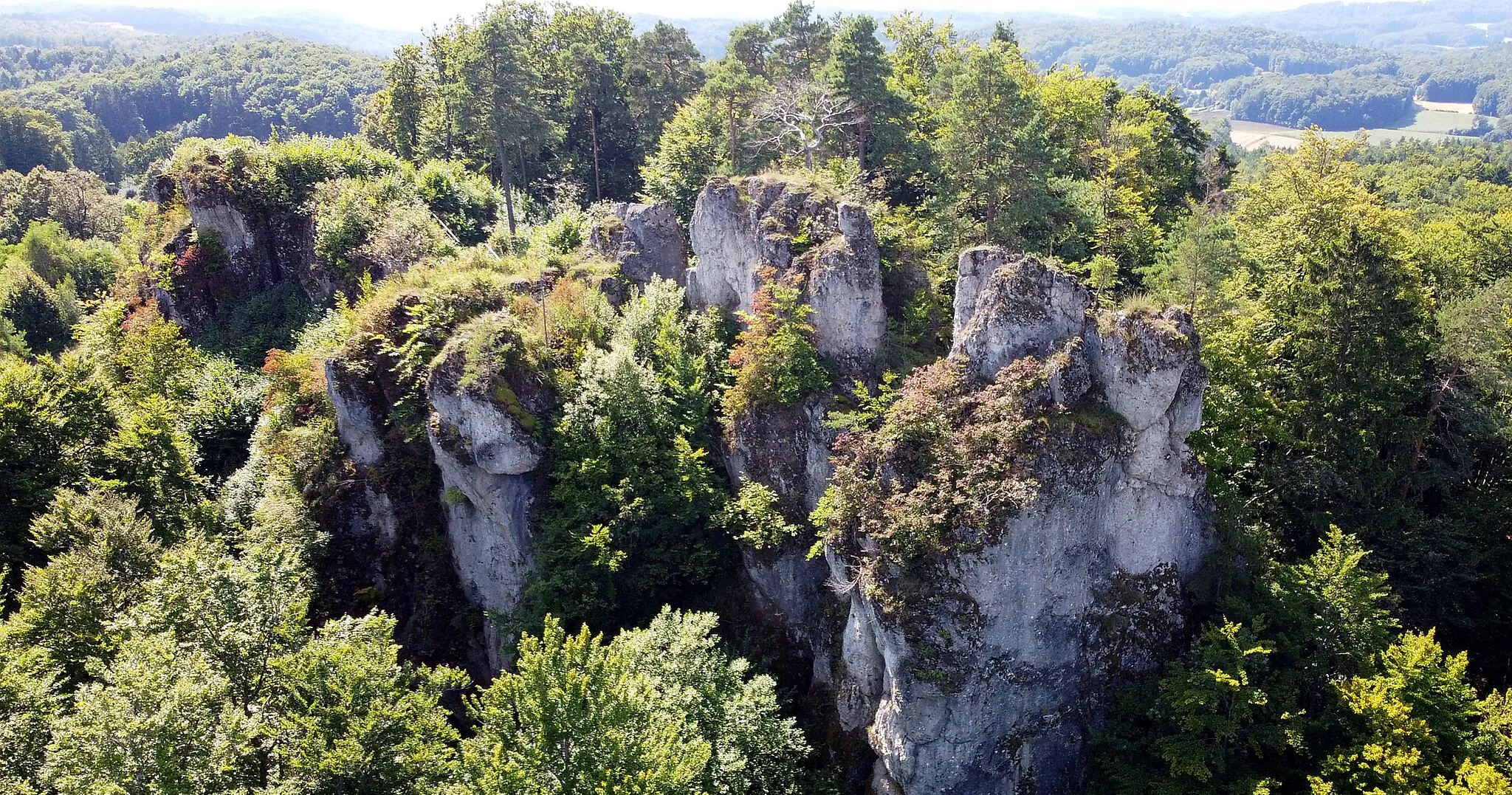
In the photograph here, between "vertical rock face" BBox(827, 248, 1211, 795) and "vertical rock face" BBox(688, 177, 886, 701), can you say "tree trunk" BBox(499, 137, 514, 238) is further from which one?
"vertical rock face" BBox(827, 248, 1211, 795)

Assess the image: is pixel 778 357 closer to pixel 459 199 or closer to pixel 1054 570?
pixel 1054 570

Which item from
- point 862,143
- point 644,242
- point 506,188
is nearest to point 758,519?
point 644,242

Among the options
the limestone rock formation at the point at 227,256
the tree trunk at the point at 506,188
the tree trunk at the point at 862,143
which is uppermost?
the tree trunk at the point at 862,143

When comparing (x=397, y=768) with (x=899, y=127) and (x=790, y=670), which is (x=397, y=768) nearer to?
(x=790, y=670)

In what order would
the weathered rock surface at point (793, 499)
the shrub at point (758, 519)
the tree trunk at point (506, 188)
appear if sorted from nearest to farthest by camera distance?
the shrub at point (758, 519) → the weathered rock surface at point (793, 499) → the tree trunk at point (506, 188)

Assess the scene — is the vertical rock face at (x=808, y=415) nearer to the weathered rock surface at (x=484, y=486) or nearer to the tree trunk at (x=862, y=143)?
the weathered rock surface at (x=484, y=486)

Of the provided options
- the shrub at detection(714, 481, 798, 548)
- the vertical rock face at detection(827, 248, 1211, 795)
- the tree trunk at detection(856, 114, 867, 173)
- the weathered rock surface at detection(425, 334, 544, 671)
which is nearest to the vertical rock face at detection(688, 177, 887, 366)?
the shrub at detection(714, 481, 798, 548)

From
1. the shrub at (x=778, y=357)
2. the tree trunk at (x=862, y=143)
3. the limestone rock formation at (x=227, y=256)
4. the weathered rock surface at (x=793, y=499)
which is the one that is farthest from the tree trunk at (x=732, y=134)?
the limestone rock formation at (x=227, y=256)

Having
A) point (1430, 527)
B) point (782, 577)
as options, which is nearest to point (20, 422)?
point (782, 577)
